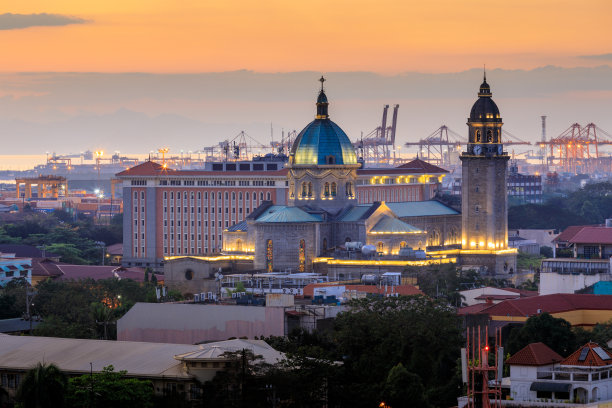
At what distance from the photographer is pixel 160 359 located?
267ft

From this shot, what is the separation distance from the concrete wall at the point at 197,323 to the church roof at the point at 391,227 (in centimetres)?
4570

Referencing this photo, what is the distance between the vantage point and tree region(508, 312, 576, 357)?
90.8 m

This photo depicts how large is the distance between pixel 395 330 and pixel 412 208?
223ft

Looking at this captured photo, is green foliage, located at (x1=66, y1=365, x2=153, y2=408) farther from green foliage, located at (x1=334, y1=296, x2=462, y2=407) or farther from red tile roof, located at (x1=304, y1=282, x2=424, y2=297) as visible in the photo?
red tile roof, located at (x1=304, y1=282, x2=424, y2=297)

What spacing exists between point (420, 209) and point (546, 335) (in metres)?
67.4

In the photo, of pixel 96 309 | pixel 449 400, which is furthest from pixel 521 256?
pixel 449 400

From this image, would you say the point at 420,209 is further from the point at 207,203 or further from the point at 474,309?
the point at 474,309

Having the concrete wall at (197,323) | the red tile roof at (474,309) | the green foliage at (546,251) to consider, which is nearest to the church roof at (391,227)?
the red tile roof at (474,309)

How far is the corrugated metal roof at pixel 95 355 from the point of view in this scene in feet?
263

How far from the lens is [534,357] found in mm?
77562

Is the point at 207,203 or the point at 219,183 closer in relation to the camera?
the point at 219,183

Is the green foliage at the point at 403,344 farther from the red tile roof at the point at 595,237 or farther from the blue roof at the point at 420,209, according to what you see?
the blue roof at the point at 420,209

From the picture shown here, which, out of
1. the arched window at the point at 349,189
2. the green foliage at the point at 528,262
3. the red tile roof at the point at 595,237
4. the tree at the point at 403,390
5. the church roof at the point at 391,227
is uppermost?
the arched window at the point at 349,189

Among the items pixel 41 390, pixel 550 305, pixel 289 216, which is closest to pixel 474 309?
pixel 550 305
